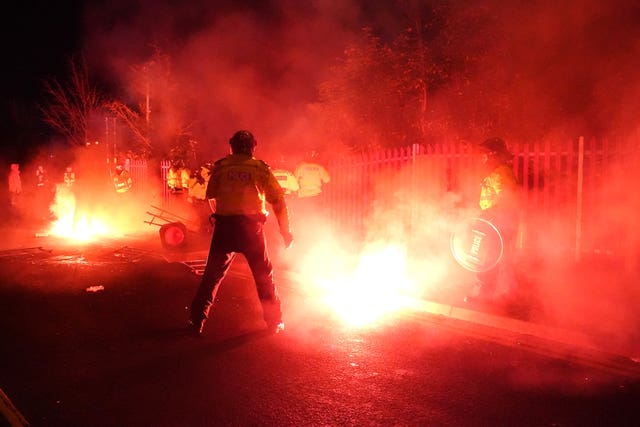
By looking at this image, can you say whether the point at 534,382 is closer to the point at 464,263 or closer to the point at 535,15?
the point at 464,263

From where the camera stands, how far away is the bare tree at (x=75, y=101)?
23625 millimetres

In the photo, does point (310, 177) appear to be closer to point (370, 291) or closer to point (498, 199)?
point (370, 291)

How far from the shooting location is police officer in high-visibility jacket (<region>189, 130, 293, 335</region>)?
14.8 feet

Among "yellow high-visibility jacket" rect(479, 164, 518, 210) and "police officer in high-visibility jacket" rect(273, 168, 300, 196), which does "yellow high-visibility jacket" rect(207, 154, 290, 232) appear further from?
"police officer in high-visibility jacket" rect(273, 168, 300, 196)

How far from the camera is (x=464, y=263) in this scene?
5801 mm

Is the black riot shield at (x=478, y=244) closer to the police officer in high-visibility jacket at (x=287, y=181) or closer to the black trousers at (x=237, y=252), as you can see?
the black trousers at (x=237, y=252)

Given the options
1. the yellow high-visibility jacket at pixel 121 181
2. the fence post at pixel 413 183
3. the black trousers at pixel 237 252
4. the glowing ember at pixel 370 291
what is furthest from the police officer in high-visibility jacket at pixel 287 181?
the black trousers at pixel 237 252

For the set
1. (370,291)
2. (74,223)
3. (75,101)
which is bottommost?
(370,291)

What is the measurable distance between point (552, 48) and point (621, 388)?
7.77 m

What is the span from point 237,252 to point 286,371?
1.18m

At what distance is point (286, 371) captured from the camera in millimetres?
3834

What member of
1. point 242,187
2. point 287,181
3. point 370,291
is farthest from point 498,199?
point 287,181

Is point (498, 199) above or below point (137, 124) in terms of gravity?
below

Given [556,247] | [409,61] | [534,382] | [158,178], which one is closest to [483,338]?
[534,382]
